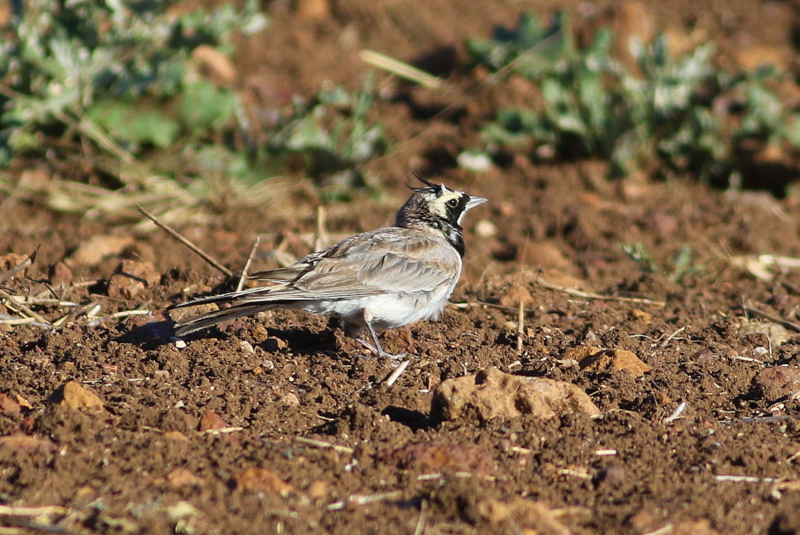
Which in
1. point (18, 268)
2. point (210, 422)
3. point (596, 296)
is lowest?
point (596, 296)

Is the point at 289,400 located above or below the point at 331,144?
above

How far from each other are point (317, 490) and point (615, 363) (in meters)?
2.03

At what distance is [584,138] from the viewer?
361 inches

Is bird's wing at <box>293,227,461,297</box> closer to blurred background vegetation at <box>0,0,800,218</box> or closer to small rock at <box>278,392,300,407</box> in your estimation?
small rock at <box>278,392,300,407</box>

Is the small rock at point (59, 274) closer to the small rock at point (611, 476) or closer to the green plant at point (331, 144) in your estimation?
the green plant at point (331, 144)

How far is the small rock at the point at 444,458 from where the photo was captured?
3.55 m

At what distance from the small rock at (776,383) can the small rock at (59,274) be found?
4167mm

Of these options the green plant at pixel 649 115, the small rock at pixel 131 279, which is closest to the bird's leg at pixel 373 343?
the small rock at pixel 131 279

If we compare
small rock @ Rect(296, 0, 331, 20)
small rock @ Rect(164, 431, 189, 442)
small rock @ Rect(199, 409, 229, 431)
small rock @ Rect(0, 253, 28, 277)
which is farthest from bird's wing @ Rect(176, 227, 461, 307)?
small rock @ Rect(296, 0, 331, 20)

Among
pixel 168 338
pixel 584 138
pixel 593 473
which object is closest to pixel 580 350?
pixel 593 473

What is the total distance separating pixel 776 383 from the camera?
4586mm

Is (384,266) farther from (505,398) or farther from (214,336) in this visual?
(505,398)

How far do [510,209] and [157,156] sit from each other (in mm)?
3264

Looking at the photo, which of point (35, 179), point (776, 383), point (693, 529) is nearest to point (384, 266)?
point (776, 383)
